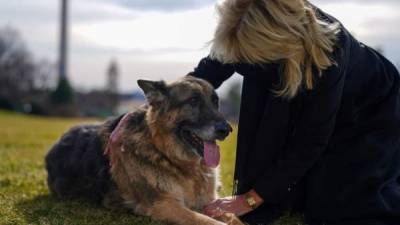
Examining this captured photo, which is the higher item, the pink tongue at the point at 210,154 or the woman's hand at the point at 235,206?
the pink tongue at the point at 210,154

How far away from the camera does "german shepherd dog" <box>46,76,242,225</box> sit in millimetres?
5316

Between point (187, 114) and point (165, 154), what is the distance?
45 centimetres

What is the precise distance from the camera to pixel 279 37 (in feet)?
14.5

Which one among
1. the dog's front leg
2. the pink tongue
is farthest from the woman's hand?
the pink tongue

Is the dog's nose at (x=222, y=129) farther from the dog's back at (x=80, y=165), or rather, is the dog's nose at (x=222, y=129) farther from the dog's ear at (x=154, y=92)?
the dog's back at (x=80, y=165)

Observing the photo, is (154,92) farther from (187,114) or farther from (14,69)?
(14,69)

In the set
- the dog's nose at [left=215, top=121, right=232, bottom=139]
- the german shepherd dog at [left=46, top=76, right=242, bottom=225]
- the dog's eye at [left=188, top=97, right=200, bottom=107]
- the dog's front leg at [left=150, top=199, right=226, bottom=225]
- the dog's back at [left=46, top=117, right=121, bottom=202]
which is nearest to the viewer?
the dog's front leg at [left=150, top=199, right=226, bottom=225]

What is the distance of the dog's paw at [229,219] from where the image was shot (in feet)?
16.2

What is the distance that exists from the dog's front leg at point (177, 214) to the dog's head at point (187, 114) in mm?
523

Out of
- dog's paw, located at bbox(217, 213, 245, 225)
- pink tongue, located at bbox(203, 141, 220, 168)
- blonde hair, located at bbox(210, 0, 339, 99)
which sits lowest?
dog's paw, located at bbox(217, 213, 245, 225)

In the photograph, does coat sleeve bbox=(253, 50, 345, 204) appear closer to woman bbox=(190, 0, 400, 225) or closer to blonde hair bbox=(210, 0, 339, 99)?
woman bbox=(190, 0, 400, 225)

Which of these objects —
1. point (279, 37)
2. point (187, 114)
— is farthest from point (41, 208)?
point (279, 37)

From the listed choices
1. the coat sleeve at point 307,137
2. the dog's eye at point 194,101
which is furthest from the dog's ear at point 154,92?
the coat sleeve at point 307,137

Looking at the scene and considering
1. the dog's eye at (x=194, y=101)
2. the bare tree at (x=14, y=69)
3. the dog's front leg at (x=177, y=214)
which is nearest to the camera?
the dog's front leg at (x=177, y=214)
